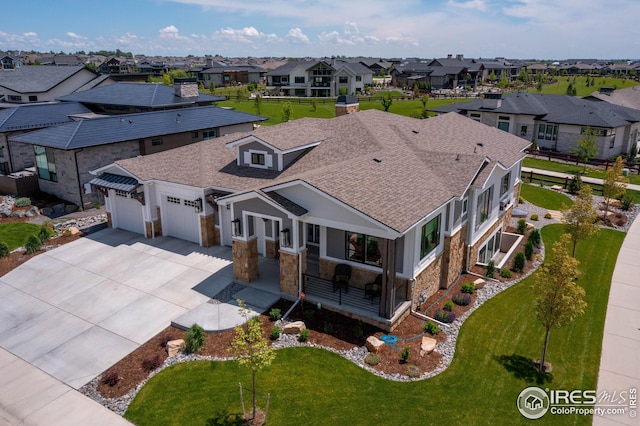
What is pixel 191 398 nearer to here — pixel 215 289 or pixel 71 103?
pixel 215 289

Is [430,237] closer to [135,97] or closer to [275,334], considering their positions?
[275,334]

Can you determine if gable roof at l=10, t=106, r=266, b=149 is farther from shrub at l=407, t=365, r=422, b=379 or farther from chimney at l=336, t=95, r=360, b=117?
shrub at l=407, t=365, r=422, b=379

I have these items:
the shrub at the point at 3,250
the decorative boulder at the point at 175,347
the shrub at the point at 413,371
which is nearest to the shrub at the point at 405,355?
the shrub at the point at 413,371

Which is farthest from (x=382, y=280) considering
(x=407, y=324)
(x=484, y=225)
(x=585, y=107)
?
(x=585, y=107)

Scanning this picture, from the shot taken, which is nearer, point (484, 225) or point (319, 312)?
point (319, 312)

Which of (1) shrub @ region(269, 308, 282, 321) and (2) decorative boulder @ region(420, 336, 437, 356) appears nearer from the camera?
(2) decorative boulder @ region(420, 336, 437, 356)

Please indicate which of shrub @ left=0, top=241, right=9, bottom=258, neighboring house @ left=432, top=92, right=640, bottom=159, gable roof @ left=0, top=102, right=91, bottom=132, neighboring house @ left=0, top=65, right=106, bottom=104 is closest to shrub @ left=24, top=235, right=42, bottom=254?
shrub @ left=0, top=241, right=9, bottom=258
